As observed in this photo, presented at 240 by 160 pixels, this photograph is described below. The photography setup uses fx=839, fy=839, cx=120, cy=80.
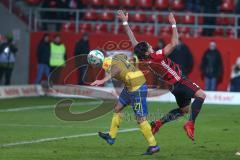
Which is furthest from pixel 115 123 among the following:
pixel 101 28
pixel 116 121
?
pixel 101 28

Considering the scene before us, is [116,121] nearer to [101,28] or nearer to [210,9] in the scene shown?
[210,9]

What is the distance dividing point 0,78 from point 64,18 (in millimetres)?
4931

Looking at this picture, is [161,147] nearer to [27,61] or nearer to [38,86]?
[38,86]

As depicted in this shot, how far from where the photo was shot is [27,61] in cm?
3316

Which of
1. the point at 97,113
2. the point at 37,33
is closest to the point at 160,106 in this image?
the point at 97,113

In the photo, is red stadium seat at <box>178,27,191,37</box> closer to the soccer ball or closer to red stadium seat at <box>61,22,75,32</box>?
red stadium seat at <box>61,22,75,32</box>

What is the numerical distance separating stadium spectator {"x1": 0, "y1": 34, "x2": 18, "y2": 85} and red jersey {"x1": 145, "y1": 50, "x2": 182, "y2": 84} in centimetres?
1376

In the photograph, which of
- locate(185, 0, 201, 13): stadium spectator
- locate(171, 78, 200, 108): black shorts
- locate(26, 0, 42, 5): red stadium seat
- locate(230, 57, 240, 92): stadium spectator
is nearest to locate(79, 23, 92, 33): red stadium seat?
locate(26, 0, 42, 5): red stadium seat

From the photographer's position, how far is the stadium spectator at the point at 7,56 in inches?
1136

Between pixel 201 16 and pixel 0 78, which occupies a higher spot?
pixel 201 16

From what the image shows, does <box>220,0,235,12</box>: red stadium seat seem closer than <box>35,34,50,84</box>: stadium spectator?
No

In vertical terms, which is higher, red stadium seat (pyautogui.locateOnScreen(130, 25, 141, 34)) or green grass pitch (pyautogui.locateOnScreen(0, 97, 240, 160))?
red stadium seat (pyautogui.locateOnScreen(130, 25, 141, 34))

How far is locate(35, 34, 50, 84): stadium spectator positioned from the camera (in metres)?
30.2

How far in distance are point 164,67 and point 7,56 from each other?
14.5m
